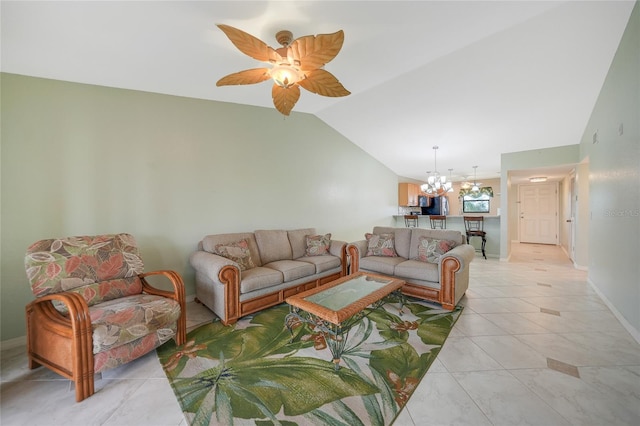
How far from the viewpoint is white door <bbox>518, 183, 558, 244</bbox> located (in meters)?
7.89

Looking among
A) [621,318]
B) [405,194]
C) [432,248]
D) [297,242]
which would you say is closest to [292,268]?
[297,242]

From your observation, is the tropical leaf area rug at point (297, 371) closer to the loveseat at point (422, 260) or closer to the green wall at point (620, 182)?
the loveseat at point (422, 260)

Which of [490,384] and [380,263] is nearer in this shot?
[490,384]

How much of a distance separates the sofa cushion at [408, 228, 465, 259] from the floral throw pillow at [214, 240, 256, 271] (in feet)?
7.62

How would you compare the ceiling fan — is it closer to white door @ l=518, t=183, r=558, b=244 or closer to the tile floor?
the tile floor

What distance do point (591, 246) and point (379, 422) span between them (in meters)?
4.55

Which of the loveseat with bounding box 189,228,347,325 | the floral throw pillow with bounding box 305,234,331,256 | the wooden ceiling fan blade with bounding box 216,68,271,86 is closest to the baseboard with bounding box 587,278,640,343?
the loveseat with bounding box 189,228,347,325

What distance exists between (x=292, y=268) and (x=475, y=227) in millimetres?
5014

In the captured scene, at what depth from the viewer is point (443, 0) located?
2.00 metres

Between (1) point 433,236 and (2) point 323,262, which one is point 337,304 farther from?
(1) point 433,236

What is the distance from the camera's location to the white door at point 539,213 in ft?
25.9

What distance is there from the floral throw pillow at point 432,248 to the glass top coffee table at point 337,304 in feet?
2.80

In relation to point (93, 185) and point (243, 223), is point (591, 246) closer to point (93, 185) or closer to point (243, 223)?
point (243, 223)

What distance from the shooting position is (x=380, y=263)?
3.40 metres
